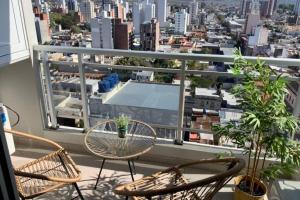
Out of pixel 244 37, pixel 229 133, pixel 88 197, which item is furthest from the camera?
pixel 244 37

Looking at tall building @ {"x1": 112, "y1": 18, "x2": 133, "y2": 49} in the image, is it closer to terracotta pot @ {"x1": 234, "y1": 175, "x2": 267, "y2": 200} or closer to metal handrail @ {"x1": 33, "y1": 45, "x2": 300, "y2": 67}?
metal handrail @ {"x1": 33, "y1": 45, "x2": 300, "y2": 67}

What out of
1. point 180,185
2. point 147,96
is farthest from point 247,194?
point 147,96

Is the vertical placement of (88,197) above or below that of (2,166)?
below

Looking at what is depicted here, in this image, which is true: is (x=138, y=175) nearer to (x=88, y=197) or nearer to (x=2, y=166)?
(x=88, y=197)

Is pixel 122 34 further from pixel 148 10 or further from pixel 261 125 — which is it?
pixel 261 125

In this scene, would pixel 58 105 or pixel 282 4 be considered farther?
pixel 58 105

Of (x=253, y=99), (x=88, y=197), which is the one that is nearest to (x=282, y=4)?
(x=253, y=99)

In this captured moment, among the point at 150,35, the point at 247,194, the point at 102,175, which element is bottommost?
the point at 102,175
